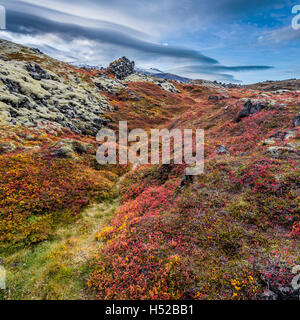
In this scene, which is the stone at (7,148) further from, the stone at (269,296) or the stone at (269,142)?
the stone at (269,142)

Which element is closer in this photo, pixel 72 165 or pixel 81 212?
pixel 81 212

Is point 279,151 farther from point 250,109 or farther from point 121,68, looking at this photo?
point 121,68

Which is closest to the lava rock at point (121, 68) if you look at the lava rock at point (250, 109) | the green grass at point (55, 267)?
the lava rock at point (250, 109)

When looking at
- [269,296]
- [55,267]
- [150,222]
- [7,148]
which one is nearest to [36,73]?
[7,148]

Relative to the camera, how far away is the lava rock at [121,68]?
142738mm

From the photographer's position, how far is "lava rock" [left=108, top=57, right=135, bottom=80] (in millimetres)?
142738

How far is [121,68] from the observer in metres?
149

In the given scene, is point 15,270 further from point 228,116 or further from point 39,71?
point 39,71
